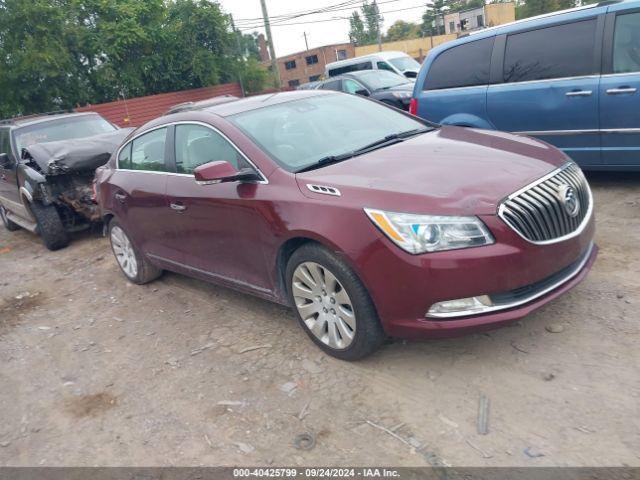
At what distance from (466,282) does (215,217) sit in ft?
6.37

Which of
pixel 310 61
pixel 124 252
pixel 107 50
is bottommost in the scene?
pixel 124 252

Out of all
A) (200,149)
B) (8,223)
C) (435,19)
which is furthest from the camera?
(435,19)

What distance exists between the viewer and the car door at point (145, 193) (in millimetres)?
4762

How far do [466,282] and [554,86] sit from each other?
12.0ft

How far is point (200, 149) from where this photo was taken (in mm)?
4336

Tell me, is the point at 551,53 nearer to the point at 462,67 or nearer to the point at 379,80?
the point at 462,67

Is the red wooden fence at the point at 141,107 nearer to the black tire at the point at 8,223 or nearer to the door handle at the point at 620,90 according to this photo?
the black tire at the point at 8,223

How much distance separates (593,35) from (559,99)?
66cm

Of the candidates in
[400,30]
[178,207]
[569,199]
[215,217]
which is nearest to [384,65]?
[178,207]

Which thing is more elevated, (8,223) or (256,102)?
(256,102)

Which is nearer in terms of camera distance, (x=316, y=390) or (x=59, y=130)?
(x=316, y=390)

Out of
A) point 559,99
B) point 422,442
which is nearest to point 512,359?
point 422,442

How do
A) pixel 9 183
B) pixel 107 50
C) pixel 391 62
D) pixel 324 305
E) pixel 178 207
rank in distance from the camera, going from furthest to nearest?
pixel 107 50 → pixel 391 62 → pixel 9 183 → pixel 178 207 → pixel 324 305

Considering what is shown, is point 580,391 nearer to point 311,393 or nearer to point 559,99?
point 311,393
